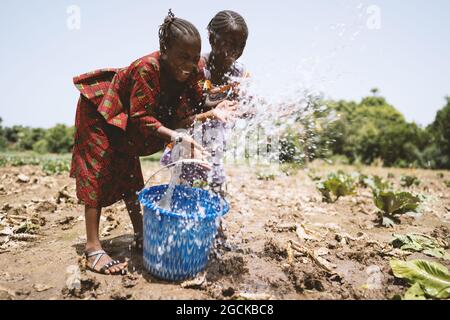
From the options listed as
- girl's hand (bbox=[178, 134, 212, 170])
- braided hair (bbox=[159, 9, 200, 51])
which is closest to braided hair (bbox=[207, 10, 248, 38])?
braided hair (bbox=[159, 9, 200, 51])

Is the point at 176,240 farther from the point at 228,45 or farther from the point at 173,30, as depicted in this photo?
the point at 228,45

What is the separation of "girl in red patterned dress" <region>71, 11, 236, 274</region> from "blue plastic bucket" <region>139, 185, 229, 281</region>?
0.35m

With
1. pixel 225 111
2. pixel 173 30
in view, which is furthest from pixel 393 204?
pixel 173 30

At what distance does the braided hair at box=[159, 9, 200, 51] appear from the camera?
7.39 ft

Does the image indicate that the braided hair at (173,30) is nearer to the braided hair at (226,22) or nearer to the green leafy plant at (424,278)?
the braided hair at (226,22)

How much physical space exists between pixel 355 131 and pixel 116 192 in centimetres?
2866

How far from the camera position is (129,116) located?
2533 millimetres

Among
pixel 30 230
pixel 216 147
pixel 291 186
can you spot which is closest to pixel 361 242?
pixel 216 147

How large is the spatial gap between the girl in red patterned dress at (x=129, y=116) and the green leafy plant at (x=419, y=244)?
205 centimetres

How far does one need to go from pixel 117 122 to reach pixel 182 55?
668 mm

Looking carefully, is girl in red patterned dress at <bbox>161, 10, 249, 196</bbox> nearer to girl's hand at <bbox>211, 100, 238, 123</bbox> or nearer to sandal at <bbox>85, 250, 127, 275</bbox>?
girl's hand at <bbox>211, 100, 238, 123</bbox>

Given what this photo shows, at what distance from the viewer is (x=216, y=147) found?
3088mm

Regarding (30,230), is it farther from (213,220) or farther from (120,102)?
(213,220)

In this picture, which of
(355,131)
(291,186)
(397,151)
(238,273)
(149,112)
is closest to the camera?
(149,112)
